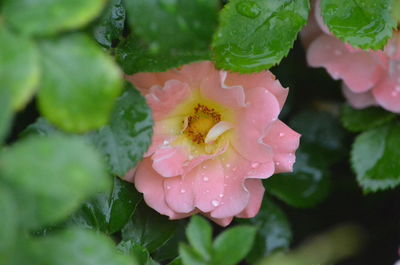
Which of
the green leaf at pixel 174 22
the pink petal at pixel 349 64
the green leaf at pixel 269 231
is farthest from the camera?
the green leaf at pixel 269 231

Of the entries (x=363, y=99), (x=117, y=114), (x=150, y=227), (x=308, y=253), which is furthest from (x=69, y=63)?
(x=308, y=253)

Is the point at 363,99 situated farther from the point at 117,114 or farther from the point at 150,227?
the point at 117,114

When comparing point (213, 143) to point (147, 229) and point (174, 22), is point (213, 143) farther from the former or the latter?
point (174, 22)

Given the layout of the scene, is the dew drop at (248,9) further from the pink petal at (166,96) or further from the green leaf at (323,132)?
the green leaf at (323,132)

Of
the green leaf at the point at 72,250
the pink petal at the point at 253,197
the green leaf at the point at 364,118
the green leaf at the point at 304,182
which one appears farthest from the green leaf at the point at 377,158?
the green leaf at the point at 72,250

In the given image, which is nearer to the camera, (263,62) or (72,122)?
(72,122)

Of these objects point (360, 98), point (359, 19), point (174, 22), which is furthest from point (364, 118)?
point (174, 22)

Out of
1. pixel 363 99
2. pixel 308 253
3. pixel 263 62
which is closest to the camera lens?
pixel 263 62
